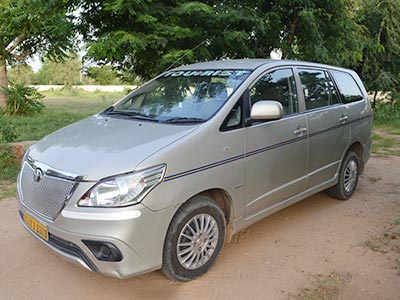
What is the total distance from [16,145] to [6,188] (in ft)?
3.10

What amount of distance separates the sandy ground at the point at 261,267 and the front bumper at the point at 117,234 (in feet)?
1.27

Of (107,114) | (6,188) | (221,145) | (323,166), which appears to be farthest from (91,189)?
(6,188)

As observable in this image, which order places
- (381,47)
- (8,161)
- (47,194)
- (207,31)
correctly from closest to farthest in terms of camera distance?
1. (47,194)
2. (8,161)
3. (207,31)
4. (381,47)

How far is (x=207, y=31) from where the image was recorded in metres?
6.48

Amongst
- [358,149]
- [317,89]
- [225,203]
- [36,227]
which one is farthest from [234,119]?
[358,149]

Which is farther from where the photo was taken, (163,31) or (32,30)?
(32,30)

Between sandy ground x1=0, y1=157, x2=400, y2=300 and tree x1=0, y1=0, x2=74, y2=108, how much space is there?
11.3 ft

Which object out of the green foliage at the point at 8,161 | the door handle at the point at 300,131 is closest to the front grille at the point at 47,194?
the door handle at the point at 300,131

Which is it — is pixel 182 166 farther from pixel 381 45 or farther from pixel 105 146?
pixel 381 45

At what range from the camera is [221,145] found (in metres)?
3.04

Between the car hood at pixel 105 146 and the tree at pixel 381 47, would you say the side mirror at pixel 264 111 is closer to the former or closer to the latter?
the car hood at pixel 105 146

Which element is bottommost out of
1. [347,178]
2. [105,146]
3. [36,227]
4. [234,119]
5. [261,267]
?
[261,267]

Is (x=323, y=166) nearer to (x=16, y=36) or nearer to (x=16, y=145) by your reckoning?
(x=16, y=145)

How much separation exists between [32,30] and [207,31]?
6339mm
